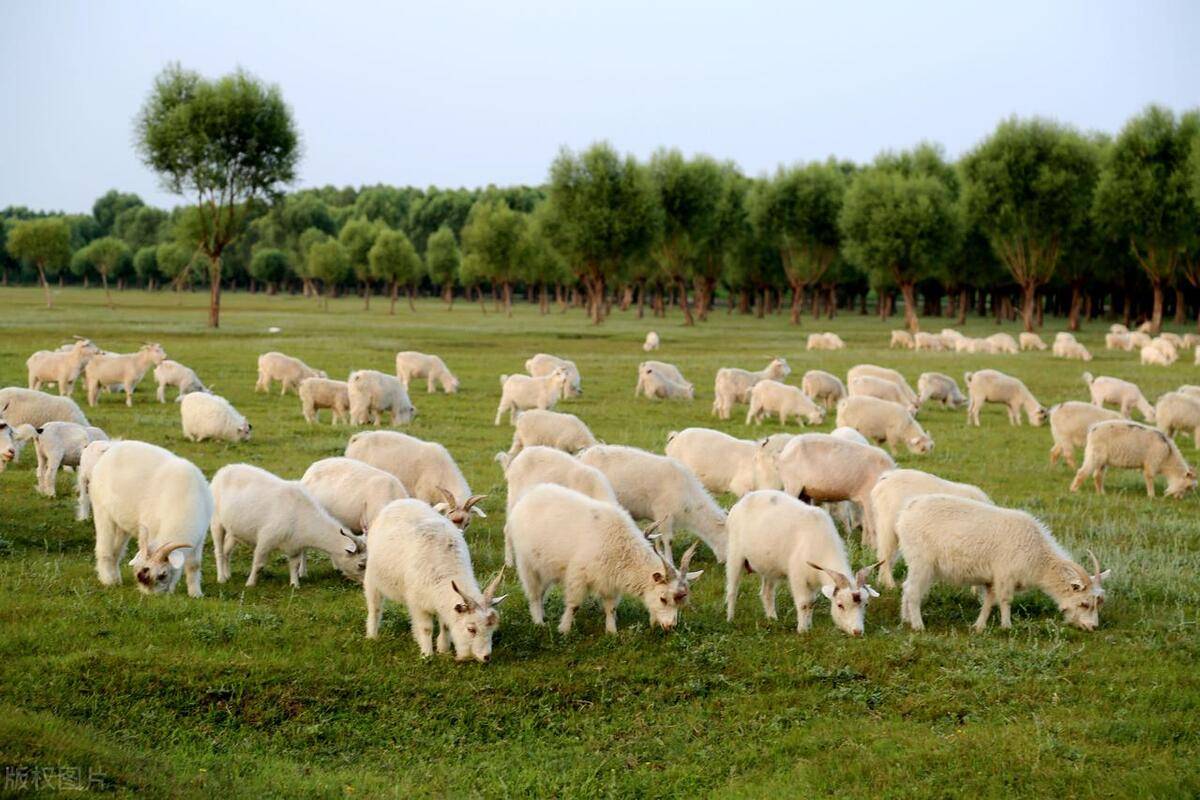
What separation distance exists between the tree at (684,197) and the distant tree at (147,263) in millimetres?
79984

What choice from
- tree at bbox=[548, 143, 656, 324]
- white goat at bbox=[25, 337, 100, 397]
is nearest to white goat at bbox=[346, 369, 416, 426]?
white goat at bbox=[25, 337, 100, 397]

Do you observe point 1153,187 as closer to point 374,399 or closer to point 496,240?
point 496,240

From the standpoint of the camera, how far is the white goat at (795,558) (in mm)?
10125

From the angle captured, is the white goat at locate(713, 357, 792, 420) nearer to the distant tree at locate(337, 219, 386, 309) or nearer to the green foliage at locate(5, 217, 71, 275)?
the green foliage at locate(5, 217, 71, 275)

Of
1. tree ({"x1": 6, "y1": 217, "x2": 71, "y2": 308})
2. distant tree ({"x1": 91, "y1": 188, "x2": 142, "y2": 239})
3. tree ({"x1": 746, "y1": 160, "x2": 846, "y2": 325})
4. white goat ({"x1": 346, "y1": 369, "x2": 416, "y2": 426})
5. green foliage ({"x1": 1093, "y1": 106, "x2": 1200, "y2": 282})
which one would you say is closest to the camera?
white goat ({"x1": 346, "y1": 369, "x2": 416, "y2": 426})

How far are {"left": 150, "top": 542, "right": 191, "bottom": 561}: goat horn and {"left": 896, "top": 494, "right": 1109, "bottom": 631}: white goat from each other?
294 inches

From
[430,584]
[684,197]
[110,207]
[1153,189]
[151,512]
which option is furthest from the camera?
[110,207]

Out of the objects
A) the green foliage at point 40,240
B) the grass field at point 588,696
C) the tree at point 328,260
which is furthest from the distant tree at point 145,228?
the grass field at point 588,696

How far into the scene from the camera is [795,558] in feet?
34.9

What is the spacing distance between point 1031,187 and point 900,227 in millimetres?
8727

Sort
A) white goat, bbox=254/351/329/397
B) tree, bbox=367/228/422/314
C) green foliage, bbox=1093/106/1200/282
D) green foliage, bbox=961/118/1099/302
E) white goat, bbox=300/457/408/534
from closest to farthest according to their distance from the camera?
1. white goat, bbox=300/457/408/534
2. white goat, bbox=254/351/329/397
3. green foliage, bbox=1093/106/1200/282
4. green foliage, bbox=961/118/1099/302
5. tree, bbox=367/228/422/314

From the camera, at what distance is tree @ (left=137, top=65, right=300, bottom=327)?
53.3m

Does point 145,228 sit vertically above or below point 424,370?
above

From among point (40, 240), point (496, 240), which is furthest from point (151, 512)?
point (40, 240)
